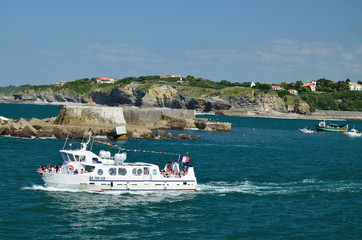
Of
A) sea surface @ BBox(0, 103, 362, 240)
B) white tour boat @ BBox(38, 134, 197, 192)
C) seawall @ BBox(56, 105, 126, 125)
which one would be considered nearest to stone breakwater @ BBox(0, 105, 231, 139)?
seawall @ BBox(56, 105, 126, 125)

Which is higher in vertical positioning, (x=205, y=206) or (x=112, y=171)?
(x=112, y=171)

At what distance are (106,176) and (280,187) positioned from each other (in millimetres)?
16004

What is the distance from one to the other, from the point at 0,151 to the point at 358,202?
131 ft

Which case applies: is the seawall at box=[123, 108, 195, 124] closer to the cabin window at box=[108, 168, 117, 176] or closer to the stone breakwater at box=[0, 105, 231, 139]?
the stone breakwater at box=[0, 105, 231, 139]

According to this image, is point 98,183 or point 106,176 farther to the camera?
point 106,176

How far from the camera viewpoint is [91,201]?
32.6m

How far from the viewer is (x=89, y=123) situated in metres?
77.9

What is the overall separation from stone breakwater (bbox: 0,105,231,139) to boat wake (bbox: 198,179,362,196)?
30.9 meters

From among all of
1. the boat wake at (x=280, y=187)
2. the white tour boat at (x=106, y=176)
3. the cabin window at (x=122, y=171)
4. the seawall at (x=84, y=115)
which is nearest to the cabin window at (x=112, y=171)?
the white tour boat at (x=106, y=176)

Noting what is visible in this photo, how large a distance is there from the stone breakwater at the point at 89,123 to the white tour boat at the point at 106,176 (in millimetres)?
29128

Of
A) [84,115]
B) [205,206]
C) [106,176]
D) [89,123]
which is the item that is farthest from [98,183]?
[84,115]

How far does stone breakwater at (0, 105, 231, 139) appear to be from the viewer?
229 ft

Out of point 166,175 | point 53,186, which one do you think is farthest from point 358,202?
point 53,186

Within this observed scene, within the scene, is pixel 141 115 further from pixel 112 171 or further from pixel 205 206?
pixel 205 206
